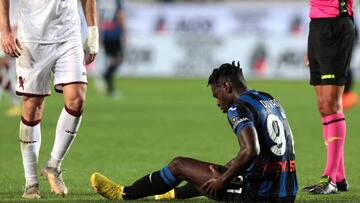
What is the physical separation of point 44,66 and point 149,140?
199 inches

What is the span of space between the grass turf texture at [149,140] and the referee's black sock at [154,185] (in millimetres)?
382

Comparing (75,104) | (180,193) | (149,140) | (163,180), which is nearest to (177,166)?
(163,180)

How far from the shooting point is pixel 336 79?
855 cm

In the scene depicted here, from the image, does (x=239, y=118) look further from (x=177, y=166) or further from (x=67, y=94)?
(x=67, y=94)

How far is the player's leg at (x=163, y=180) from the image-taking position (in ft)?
23.1

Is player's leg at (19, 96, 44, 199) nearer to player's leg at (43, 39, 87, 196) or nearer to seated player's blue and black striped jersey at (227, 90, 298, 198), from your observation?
player's leg at (43, 39, 87, 196)

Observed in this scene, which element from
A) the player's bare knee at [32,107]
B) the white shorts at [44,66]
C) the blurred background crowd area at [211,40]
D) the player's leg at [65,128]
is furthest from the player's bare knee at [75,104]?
the blurred background crowd area at [211,40]

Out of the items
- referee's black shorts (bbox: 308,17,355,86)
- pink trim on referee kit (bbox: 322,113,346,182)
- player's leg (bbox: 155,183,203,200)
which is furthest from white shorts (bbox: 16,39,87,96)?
pink trim on referee kit (bbox: 322,113,346,182)

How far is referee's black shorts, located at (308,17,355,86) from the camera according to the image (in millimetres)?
8570

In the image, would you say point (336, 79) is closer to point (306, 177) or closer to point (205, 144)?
point (306, 177)

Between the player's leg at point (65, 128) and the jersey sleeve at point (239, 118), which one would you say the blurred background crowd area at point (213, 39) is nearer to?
the player's leg at point (65, 128)

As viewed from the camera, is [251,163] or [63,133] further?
[63,133]

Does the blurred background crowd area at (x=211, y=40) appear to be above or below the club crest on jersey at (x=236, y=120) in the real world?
below

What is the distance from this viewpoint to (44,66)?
797 cm
